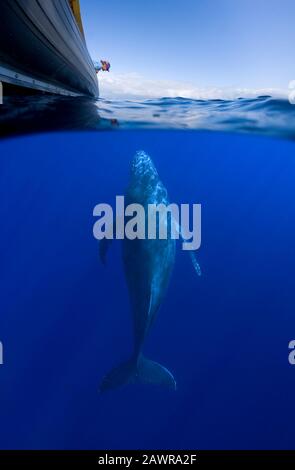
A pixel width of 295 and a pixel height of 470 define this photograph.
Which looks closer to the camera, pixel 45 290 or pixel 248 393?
pixel 248 393

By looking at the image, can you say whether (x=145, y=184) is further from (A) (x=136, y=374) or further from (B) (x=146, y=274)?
(A) (x=136, y=374)

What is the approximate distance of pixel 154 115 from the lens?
1045cm

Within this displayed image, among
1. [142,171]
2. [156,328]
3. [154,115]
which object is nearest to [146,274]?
[142,171]

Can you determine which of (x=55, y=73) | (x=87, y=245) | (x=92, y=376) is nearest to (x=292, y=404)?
(x=92, y=376)

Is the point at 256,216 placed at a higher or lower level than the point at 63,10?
higher

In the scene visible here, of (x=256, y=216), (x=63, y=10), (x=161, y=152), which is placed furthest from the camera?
(x=256, y=216)

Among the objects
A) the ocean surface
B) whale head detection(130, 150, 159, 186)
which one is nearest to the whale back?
whale head detection(130, 150, 159, 186)

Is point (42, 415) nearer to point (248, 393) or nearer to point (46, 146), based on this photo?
point (248, 393)

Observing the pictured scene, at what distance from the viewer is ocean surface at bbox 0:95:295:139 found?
8281 millimetres

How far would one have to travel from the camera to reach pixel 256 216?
2988 cm

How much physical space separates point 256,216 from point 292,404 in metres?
18.9

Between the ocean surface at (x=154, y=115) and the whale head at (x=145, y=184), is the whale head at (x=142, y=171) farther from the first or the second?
the ocean surface at (x=154, y=115)

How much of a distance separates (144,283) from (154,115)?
7004 millimetres

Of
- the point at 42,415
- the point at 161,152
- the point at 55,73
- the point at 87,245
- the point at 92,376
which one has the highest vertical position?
the point at 161,152
